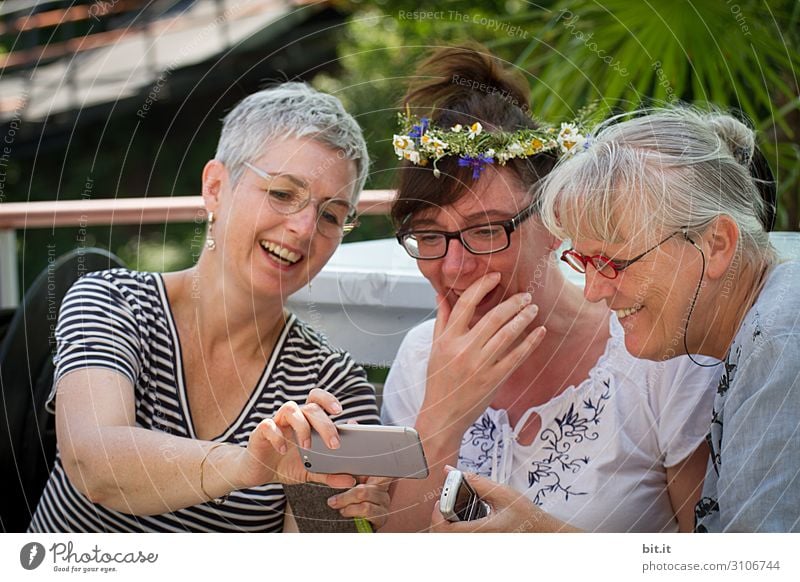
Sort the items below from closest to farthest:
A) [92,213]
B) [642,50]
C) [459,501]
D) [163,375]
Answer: [459,501]
[163,375]
[642,50]
[92,213]

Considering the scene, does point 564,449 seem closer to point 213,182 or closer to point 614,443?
point 614,443

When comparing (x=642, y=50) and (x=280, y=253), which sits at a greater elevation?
(x=642, y=50)

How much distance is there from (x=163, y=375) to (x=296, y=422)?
216mm

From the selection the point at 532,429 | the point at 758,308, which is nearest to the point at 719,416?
the point at 758,308

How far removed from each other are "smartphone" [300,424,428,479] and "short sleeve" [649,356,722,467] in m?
0.28

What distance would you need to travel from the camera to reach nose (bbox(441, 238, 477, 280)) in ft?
3.27

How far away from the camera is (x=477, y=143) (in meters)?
0.98

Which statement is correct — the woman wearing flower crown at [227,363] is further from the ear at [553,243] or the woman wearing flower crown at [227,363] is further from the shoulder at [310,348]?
the ear at [553,243]

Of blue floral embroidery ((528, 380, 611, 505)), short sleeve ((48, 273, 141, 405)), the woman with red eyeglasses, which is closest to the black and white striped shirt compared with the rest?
short sleeve ((48, 273, 141, 405))

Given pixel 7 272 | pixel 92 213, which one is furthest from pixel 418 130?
pixel 7 272

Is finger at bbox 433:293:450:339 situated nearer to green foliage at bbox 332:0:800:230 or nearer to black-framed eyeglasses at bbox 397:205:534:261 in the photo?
black-framed eyeglasses at bbox 397:205:534:261

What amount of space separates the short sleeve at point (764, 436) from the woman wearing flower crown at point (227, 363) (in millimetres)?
386

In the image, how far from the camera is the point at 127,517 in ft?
3.39
